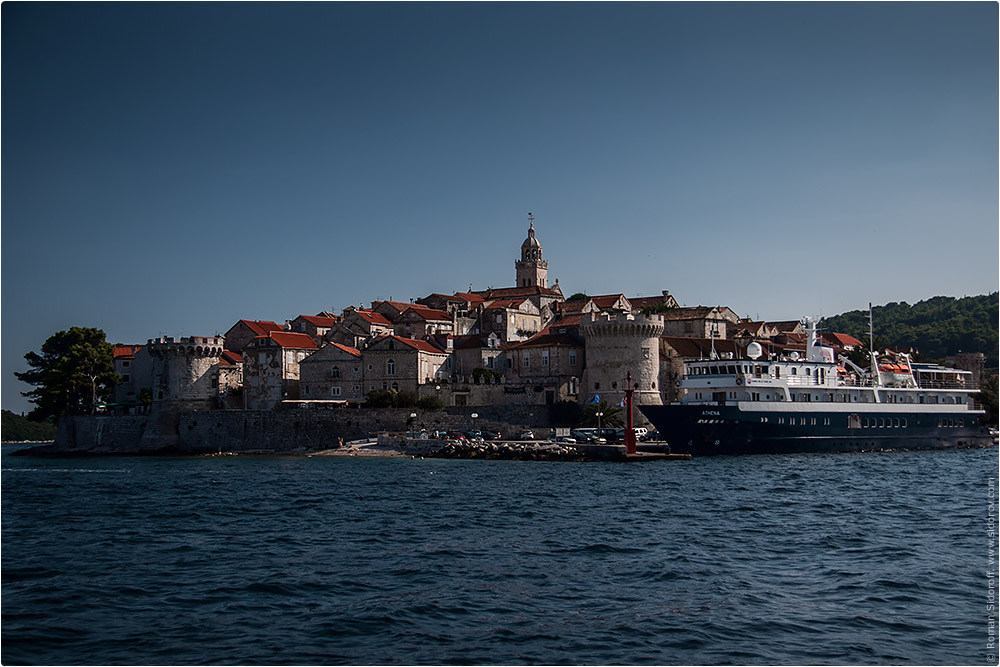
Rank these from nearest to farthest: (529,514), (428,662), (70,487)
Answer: (428,662)
(529,514)
(70,487)

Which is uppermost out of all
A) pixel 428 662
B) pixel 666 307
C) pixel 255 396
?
pixel 666 307

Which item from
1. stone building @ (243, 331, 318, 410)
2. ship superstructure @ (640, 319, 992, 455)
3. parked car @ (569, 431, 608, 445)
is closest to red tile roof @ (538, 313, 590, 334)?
ship superstructure @ (640, 319, 992, 455)

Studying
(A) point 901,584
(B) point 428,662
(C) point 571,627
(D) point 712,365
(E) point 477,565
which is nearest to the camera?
(B) point 428,662

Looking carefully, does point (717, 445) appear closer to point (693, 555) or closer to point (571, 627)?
point (693, 555)

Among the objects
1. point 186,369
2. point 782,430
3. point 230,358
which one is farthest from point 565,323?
point 186,369

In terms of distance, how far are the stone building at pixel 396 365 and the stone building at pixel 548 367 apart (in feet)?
19.6

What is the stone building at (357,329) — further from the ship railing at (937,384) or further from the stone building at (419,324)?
the ship railing at (937,384)

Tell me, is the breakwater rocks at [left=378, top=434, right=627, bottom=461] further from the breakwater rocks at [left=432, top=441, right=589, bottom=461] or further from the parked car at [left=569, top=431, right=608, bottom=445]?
the parked car at [left=569, top=431, right=608, bottom=445]

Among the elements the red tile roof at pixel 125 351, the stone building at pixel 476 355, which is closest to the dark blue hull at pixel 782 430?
the stone building at pixel 476 355

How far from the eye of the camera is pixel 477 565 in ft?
67.4

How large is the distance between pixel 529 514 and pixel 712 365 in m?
30.0

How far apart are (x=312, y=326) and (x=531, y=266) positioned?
2244 centimetres

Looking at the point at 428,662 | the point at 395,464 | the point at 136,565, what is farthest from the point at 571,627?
the point at 395,464

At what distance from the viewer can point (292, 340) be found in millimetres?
74312
